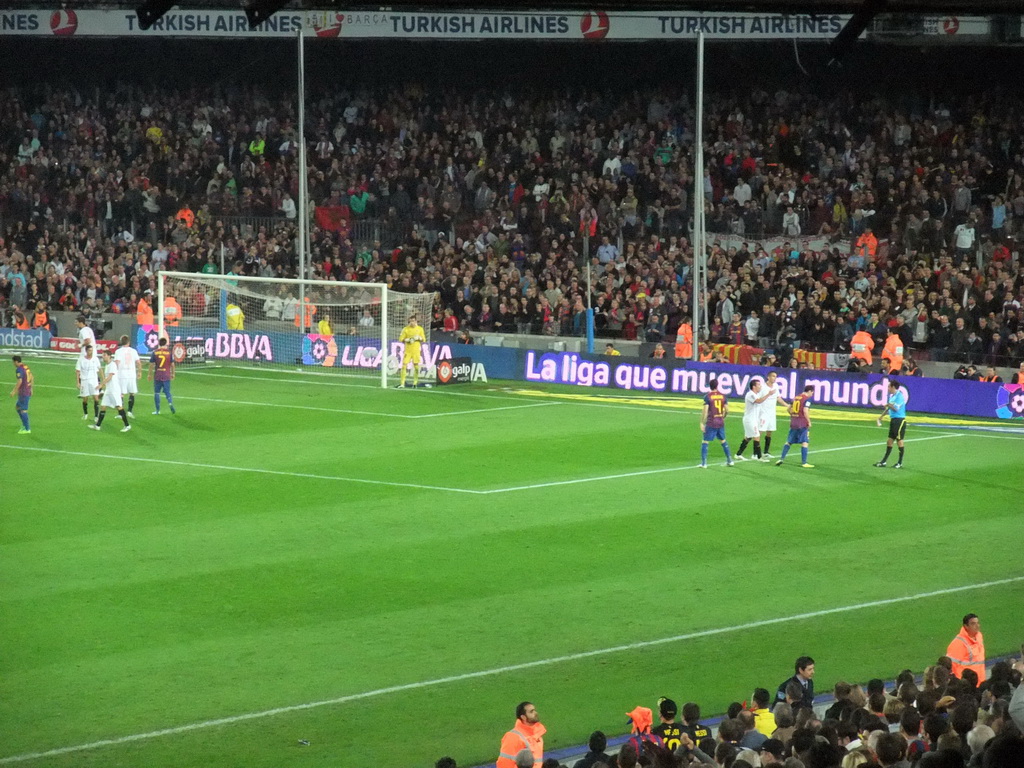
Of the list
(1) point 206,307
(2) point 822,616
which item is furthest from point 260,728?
(1) point 206,307

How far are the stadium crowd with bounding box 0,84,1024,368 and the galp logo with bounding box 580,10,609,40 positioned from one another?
11.5ft

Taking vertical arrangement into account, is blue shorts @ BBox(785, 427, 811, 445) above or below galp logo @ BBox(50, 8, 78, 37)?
below

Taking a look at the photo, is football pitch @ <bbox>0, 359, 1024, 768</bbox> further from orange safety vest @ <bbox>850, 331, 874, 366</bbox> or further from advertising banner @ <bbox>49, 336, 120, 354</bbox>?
advertising banner @ <bbox>49, 336, 120, 354</bbox>

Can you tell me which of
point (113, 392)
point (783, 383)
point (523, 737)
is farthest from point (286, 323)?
point (523, 737)

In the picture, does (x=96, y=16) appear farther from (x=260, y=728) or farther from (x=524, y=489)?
(x=260, y=728)

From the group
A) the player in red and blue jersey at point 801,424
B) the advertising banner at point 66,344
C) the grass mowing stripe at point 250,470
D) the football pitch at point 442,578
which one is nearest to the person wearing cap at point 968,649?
the football pitch at point 442,578

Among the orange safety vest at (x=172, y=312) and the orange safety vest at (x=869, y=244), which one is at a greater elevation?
the orange safety vest at (x=869, y=244)

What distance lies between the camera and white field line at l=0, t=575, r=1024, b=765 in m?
12.6

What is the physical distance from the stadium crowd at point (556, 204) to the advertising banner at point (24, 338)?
469 mm

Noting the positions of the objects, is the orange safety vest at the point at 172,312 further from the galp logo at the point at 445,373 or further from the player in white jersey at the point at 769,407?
the player in white jersey at the point at 769,407

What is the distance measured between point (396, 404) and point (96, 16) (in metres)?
21.1

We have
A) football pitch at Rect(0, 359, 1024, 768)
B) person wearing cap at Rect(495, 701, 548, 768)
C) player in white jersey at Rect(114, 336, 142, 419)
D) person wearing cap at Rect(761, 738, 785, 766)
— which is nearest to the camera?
person wearing cap at Rect(761, 738, 785, 766)

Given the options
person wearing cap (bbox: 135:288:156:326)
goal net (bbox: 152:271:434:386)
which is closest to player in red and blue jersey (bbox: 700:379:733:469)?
goal net (bbox: 152:271:434:386)

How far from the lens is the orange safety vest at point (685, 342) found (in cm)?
3731
